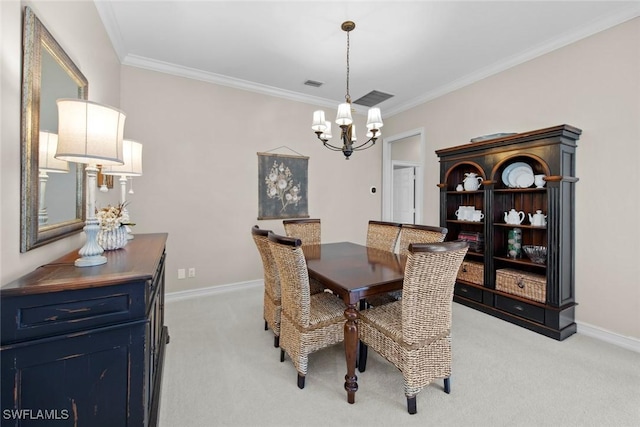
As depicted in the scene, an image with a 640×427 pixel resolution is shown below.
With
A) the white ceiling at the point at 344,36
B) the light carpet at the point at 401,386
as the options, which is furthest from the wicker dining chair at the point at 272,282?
the white ceiling at the point at 344,36

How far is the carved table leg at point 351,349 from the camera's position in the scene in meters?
1.72

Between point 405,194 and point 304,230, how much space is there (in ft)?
11.5

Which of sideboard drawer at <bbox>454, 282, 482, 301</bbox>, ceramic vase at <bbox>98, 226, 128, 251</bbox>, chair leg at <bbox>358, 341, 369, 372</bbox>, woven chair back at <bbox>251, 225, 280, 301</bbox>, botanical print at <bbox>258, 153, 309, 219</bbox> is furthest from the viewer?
botanical print at <bbox>258, 153, 309, 219</bbox>

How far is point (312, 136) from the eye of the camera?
438 centimetres

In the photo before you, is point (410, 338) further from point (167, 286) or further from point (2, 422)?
point (167, 286)

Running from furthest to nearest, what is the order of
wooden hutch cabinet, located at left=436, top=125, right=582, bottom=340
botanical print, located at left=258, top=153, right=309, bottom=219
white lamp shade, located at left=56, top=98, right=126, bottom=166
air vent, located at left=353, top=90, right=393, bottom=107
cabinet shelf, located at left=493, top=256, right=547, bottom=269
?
air vent, located at left=353, top=90, right=393, bottom=107 → botanical print, located at left=258, top=153, right=309, bottom=219 → cabinet shelf, located at left=493, top=256, right=547, bottom=269 → wooden hutch cabinet, located at left=436, top=125, right=582, bottom=340 → white lamp shade, located at left=56, top=98, right=126, bottom=166

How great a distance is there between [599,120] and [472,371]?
252 cm

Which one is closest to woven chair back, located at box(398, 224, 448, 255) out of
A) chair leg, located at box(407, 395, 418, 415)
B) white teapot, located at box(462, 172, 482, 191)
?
chair leg, located at box(407, 395, 418, 415)

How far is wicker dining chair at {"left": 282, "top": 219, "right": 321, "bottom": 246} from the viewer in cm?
320

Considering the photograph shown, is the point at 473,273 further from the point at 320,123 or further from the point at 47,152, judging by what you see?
the point at 47,152

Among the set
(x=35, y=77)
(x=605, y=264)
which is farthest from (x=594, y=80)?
(x=35, y=77)

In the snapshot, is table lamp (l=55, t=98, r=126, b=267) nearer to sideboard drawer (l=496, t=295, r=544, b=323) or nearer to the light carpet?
the light carpet

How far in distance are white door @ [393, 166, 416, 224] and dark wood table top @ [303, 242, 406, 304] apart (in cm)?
331

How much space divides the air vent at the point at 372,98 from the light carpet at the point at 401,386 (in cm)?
332
